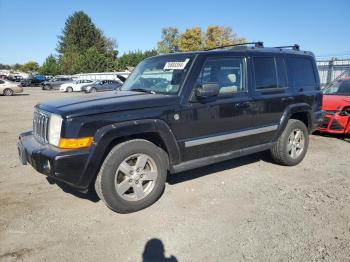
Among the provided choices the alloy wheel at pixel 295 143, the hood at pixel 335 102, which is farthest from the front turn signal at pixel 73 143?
the hood at pixel 335 102

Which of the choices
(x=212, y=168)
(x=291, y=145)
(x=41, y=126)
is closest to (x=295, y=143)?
(x=291, y=145)

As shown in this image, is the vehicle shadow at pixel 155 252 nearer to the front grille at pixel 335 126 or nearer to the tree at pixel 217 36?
the front grille at pixel 335 126

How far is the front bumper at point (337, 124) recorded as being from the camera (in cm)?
788

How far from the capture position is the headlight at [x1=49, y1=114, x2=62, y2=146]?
367cm

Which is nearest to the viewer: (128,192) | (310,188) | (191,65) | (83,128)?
(83,128)

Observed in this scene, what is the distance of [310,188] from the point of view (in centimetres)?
490

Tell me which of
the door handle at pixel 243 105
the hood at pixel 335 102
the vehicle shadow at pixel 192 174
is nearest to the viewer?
the vehicle shadow at pixel 192 174

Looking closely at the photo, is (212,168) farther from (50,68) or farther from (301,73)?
(50,68)

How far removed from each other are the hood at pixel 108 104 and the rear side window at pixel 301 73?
8.35ft

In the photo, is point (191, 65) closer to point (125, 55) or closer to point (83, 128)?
point (83, 128)

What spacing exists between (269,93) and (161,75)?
70.6 inches

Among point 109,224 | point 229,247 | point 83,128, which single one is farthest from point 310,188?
point 83,128

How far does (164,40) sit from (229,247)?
77.3 meters

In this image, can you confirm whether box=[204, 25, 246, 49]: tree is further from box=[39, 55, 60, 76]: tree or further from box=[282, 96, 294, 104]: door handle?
box=[282, 96, 294, 104]: door handle
